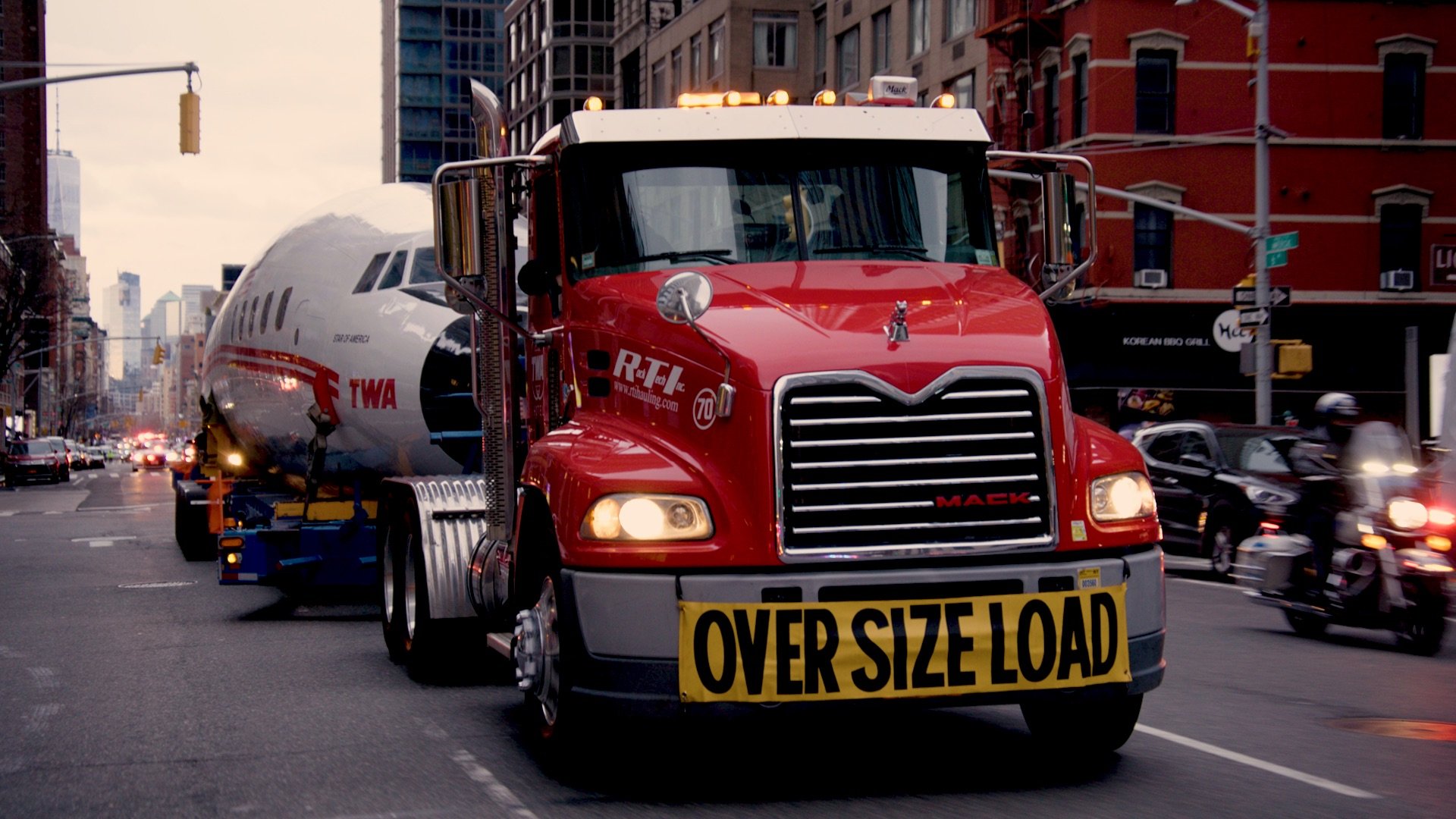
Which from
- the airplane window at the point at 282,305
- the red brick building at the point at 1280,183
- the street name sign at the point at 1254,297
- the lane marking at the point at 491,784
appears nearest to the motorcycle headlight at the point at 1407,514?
the lane marking at the point at 491,784

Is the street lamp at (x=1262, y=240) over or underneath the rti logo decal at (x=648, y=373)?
over

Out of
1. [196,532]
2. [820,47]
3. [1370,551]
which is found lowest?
[196,532]

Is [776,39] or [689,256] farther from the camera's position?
[776,39]

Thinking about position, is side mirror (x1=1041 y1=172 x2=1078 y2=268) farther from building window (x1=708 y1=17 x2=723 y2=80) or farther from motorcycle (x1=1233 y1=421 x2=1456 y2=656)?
building window (x1=708 y1=17 x2=723 y2=80)

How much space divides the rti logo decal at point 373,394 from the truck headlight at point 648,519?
20.9 ft

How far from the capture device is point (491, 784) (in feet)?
23.2

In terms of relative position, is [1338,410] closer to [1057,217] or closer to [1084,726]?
[1057,217]

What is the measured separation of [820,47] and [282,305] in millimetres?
42581

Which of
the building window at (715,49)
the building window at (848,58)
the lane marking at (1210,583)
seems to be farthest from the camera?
the building window at (715,49)

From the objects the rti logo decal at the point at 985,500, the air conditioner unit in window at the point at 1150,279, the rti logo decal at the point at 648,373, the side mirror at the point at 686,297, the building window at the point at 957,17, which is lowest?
the rti logo decal at the point at 985,500

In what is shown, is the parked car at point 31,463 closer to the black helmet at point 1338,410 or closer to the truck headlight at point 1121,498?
the black helmet at point 1338,410

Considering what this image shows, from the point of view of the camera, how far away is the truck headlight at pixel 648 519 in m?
6.36

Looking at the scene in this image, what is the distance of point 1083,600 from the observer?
6480 mm

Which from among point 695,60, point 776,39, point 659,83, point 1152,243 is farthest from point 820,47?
point 1152,243
